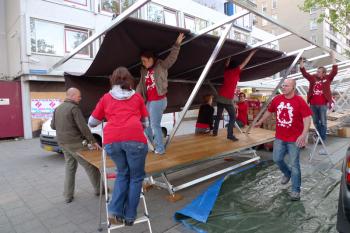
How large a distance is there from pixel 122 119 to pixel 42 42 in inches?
503

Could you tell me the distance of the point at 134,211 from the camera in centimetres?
332

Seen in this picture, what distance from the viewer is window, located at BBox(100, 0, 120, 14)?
16375 millimetres

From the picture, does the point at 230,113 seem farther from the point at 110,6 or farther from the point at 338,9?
the point at 338,9

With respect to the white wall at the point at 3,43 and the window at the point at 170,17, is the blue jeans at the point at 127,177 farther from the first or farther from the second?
the window at the point at 170,17

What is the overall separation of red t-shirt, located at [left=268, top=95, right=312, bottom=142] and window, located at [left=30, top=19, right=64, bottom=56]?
1279 cm

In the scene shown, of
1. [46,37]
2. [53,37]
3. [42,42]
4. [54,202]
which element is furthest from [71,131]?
[53,37]

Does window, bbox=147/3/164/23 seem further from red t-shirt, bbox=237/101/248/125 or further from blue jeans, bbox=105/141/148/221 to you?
blue jeans, bbox=105/141/148/221

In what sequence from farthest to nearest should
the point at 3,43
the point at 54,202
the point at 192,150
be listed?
the point at 3,43, the point at 192,150, the point at 54,202

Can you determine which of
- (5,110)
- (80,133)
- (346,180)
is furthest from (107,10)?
(346,180)

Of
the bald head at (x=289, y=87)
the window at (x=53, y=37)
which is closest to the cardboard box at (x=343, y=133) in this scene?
the bald head at (x=289, y=87)

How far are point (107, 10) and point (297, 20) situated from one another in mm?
41492

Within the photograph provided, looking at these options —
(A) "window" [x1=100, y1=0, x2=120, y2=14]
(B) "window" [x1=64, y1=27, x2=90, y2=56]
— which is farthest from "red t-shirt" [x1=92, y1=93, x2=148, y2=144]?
(A) "window" [x1=100, y1=0, x2=120, y2=14]

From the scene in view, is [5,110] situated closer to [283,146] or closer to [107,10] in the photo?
[107,10]

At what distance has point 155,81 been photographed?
4.66 m
